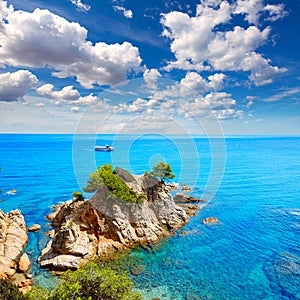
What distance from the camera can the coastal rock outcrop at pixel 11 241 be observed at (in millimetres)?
26022

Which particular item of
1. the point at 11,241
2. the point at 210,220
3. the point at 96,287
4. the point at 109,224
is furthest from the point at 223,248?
the point at 11,241

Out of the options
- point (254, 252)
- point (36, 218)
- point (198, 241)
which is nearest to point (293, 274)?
point (254, 252)

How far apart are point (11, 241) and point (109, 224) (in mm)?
13734

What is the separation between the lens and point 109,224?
108ft

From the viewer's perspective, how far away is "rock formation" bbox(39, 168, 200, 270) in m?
28.6

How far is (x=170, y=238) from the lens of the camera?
3559 cm

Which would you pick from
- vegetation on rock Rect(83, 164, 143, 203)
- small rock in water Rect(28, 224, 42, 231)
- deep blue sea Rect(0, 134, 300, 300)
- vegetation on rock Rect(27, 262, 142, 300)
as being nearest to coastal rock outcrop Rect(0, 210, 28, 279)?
small rock in water Rect(28, 224, 42, 231)

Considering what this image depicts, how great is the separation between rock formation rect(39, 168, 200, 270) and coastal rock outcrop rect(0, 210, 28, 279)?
329 cm

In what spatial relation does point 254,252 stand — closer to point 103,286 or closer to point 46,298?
point 103,286

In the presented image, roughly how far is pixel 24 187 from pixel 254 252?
6414cm

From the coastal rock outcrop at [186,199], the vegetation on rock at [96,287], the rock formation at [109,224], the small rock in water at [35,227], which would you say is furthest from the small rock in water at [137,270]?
the coastal rock outcrop at [186,199]

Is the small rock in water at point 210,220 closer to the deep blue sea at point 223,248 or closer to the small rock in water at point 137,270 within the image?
the deep blue sea at point 223,248

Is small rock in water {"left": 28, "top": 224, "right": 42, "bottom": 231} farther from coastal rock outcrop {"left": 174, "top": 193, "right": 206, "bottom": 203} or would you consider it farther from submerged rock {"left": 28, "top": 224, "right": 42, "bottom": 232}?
coastal rock outcrop {"left": 174, "top": 193, "right": 206, "bottom": 203}

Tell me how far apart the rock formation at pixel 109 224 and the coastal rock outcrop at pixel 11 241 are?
3286 millimetres
